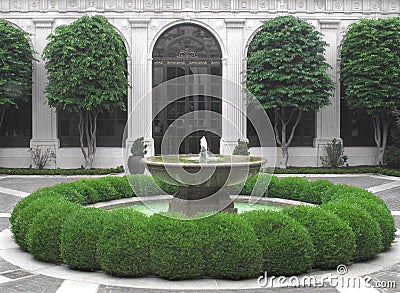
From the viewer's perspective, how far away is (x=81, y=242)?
7.30m

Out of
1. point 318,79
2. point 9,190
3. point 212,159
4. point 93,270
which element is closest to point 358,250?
point 212,159

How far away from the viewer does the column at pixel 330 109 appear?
23719 millimetres

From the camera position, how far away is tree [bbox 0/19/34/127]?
68.8ft

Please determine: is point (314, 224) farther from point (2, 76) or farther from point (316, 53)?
point (2, 76)

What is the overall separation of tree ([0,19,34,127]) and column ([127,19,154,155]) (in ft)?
15.5

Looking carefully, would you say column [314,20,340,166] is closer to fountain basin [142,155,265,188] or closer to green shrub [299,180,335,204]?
green shrub [299,180,335,204]

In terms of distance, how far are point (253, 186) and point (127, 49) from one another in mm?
12052

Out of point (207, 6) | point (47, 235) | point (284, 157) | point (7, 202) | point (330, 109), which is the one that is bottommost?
point (7, 202)

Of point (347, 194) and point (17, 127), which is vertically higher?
point (17, 127)

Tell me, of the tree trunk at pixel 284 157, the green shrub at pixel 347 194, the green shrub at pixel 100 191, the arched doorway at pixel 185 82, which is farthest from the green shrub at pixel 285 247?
the arched doorway at pixel 185 82

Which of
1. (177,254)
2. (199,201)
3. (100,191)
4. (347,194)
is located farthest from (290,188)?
(177,254)

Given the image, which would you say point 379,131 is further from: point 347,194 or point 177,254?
point 177,254

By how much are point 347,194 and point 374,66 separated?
41.7ft

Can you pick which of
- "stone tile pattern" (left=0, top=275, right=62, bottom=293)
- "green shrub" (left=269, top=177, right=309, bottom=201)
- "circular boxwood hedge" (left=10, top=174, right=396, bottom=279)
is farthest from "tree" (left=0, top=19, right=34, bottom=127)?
"stone tile pattern" (left=0, top=275, right=62, bottom=293)
